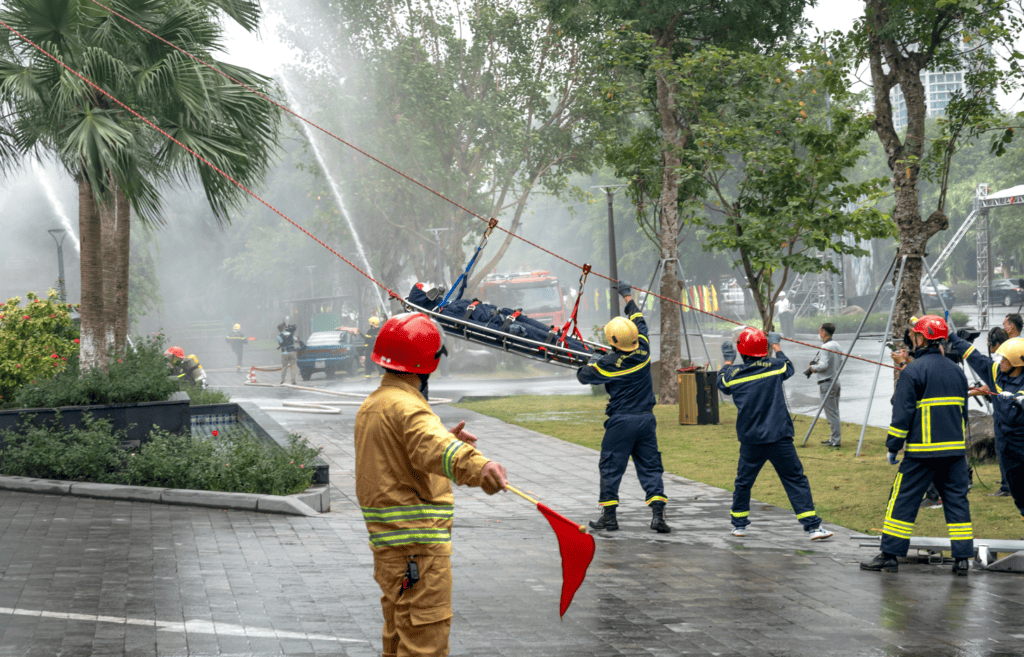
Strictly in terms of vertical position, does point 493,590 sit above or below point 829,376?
below

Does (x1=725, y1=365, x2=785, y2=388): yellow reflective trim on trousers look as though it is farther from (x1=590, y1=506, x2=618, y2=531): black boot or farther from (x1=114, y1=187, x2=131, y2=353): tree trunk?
(x1=114, y1=187, x2=131, y2=353): tree trunk

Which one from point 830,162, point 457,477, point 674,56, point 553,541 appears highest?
point 674,56

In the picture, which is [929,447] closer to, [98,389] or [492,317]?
[492,317]

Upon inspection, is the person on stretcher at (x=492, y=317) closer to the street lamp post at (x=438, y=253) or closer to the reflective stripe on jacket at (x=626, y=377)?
the reflective stripe on jacket at (x=626, y=377)

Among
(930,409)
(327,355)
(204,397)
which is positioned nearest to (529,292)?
(327,355)

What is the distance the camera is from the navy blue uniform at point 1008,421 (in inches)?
287

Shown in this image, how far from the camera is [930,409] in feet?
21.8

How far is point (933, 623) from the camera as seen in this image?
540cm

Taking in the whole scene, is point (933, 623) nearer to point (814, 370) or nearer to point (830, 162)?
point (814, 370)

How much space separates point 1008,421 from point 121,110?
32.2 ft

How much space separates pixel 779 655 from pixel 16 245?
52.8 meters

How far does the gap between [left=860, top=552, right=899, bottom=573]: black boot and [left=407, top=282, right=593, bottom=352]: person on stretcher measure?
5.44 meters

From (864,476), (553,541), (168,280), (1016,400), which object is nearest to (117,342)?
(553,541)

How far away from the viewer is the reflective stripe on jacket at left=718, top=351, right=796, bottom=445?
7.84 m
